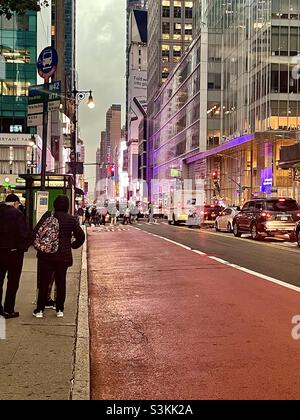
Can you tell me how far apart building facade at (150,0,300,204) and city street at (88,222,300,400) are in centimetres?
3759

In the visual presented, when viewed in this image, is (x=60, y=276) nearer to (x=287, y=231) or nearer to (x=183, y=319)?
(x=183, y=319)

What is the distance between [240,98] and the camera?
74000 mm

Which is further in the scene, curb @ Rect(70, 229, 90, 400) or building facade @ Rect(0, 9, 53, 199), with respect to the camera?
building facade @ Rect(0, 9, 53, 199)

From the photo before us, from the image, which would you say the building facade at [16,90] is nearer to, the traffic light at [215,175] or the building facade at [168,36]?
the traffic light at [215,175]

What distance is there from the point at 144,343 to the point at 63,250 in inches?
73.6

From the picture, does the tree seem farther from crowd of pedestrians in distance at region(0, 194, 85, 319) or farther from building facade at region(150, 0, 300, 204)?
building facade at region(150, 0, 300, 204)

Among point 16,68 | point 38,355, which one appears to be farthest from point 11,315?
point 16,68

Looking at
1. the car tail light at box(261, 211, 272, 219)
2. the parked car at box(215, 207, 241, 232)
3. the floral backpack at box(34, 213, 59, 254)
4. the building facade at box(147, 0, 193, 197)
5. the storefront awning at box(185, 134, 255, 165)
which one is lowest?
the parked car at box(215, 207, 241, 232)

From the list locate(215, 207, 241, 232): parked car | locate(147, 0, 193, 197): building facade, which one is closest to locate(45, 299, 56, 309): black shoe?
locate(215, 207, 241, 232): parked car

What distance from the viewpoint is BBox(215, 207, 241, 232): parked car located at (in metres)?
34.3

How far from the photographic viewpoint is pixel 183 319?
877 cm

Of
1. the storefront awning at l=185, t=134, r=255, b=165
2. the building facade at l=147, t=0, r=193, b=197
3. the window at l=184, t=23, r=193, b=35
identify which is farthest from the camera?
the window at l=184, t=23, r=193, b=35
